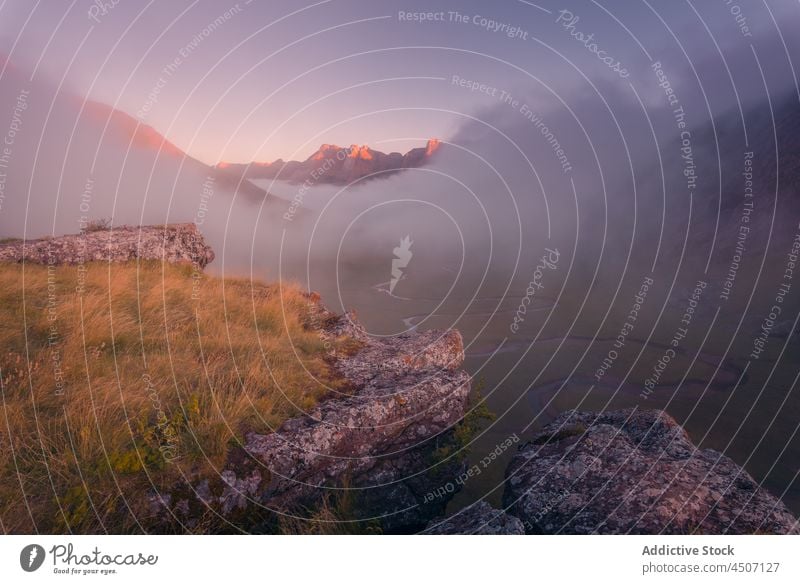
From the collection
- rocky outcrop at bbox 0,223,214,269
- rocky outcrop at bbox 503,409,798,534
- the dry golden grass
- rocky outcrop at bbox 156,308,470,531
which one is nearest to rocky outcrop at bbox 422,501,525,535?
rocky outcrop at bbox 503,409,798,534

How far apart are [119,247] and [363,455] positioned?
397 inches

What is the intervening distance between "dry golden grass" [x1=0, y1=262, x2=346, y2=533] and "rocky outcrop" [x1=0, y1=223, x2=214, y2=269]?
123 centimetres

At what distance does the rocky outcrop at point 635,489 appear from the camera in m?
4.69

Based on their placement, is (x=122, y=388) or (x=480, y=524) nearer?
(x=480, y=524)

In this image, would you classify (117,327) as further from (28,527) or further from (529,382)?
(529,382)

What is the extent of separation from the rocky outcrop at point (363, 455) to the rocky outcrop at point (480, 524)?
2.63ft

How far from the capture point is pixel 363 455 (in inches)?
216

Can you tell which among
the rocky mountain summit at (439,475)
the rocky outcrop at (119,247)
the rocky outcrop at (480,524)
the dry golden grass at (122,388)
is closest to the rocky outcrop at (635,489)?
the rocky mountain summit at (439,475)

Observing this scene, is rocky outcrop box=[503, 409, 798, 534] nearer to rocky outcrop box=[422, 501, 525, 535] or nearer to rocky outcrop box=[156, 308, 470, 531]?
rocky outcrop box=[422, 501, 525, 535]

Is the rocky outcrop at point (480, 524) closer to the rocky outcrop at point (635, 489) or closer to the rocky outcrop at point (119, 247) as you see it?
the rocky outcrop at point (635, 489)

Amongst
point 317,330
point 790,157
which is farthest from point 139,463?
point 790,157

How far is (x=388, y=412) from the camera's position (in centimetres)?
573

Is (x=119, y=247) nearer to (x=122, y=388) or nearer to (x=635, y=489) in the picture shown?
(x=122, y=388)

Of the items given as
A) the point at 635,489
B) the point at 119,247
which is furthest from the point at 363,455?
the point at 119,247
